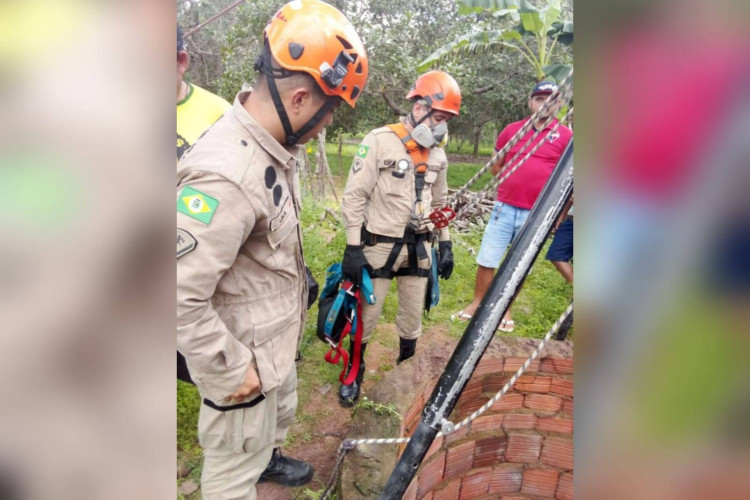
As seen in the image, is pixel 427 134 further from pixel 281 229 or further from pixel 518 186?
pixel 281 229

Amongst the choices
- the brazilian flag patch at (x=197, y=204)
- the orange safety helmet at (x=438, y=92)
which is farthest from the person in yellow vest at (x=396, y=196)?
the brazilian flag patch at (x=197, y=204)

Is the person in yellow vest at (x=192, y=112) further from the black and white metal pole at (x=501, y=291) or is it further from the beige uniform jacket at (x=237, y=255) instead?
the black and white metal pole at (x=501, y=291)

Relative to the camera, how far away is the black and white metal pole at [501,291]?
100 centimetres

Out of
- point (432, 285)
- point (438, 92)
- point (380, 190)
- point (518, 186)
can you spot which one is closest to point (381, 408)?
point (432, 285)

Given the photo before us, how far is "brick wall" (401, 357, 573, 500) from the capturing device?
2.68m

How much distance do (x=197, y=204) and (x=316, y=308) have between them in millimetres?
3196

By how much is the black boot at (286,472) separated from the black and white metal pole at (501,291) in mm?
1520

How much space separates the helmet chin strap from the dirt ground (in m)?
1.70

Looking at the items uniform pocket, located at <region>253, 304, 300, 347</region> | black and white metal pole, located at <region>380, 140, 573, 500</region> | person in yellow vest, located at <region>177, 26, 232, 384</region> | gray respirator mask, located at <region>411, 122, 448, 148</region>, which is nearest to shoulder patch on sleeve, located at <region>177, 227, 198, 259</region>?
uniform pocket, located at <region>253, 304, 300, 347</region>

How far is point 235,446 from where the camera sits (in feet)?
5.41
